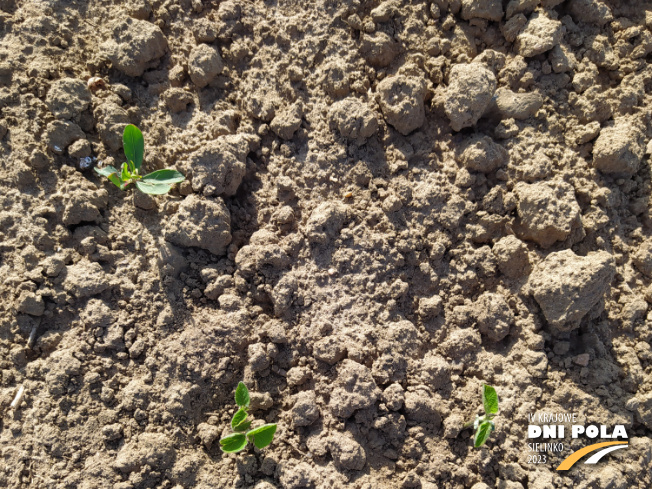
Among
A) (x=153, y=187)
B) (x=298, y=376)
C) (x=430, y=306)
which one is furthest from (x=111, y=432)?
→ (x=430, y=306)

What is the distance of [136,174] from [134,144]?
0.43 ft

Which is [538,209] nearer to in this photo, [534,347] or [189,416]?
[534,347]

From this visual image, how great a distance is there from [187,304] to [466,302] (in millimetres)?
1178

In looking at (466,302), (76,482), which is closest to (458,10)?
(466,302)

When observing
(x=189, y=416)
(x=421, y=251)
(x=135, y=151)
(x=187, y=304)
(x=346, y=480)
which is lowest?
(x=346, y=480)

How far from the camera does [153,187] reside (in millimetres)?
1975

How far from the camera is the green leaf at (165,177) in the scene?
6.54ft

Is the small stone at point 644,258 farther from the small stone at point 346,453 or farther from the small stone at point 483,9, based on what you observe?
the small stone at point 346,453

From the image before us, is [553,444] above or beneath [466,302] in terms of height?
beneath

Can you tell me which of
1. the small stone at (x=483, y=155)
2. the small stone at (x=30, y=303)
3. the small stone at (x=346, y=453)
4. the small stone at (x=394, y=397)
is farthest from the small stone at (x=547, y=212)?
the small stone at (x=30, y=303)

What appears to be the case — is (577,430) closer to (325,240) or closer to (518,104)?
(325,240)

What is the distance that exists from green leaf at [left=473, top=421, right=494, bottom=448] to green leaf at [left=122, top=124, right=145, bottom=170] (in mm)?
1741

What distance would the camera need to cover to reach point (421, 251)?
6.69 ft

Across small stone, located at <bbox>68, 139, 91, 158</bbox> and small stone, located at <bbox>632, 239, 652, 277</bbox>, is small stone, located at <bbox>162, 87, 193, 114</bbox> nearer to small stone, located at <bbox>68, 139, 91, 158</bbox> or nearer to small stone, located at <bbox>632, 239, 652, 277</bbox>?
small stone, located at <bbox>68, 139, 91, 158</bbox>
